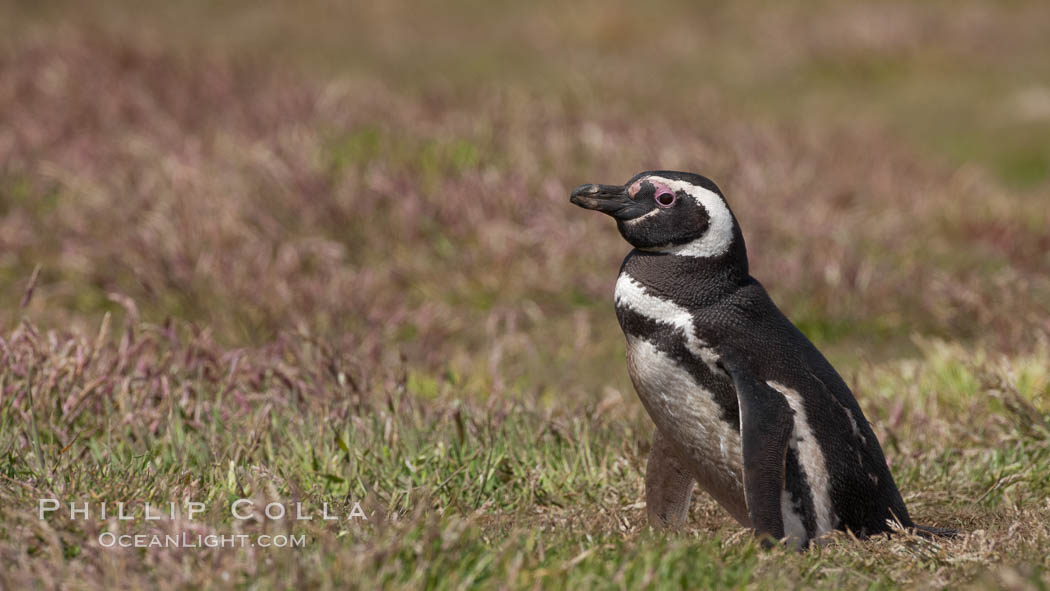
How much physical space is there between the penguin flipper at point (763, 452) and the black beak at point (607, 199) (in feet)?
2.65

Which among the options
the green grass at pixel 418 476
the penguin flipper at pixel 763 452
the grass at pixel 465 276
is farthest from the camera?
the penguin flipper at pixel 763 452

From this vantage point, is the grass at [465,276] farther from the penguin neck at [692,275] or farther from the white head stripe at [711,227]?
the white head stripe at [711,227]

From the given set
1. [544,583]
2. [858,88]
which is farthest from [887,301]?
[858,88]

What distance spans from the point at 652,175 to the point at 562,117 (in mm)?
7914

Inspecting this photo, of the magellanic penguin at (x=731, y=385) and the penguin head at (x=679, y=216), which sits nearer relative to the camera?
the magellanic penguin at (x=731, y=385)

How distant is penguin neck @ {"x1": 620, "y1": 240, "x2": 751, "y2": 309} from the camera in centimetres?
442

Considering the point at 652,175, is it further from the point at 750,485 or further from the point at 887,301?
the point at 887,301

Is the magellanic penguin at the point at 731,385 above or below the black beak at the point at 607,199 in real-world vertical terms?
below

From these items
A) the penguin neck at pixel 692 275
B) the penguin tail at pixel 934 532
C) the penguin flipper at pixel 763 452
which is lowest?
the penguin tail at pixel 934 532

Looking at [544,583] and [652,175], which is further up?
[652,175]

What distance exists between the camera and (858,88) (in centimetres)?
1709

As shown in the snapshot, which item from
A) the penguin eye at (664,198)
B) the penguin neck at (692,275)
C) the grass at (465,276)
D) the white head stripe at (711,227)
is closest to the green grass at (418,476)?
the grass at (465,276)

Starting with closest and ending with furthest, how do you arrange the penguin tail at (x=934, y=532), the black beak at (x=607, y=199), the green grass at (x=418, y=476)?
the green grass at (x=418, y=476) → the penguin tail at (x=934, y=532) → the black beak at (x=607, y=199)

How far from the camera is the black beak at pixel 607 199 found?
4574 millimetres
